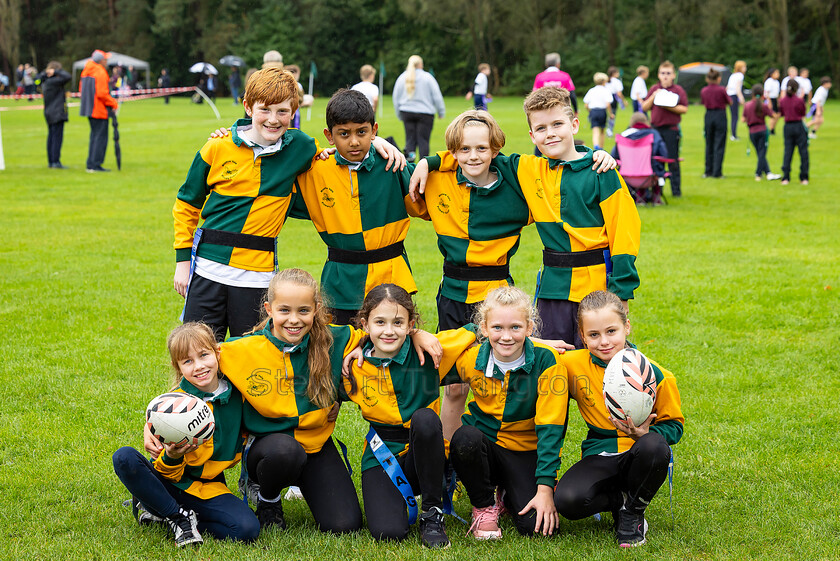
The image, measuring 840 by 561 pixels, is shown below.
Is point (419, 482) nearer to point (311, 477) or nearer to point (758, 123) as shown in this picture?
point (311, 477)

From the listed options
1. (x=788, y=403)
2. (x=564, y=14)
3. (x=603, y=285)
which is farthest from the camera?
(x=564, y=14)

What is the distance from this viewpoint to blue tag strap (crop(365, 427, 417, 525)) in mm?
3783

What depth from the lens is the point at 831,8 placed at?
45.8 meters

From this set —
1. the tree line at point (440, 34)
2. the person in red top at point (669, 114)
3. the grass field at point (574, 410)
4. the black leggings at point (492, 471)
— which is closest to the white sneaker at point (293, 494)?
the grass field at point (574, 410)

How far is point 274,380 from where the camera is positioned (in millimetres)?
3779

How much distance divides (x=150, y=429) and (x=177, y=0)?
59719mm

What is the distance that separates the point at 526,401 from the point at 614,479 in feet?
1.58

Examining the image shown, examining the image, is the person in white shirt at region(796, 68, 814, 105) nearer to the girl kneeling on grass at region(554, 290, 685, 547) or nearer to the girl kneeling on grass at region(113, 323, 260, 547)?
the girl kneeling on grass at region(554, 290, 685, 547)

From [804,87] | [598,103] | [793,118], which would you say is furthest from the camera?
[804,87]

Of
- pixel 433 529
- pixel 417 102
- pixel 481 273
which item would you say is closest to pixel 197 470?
pixel 433 529

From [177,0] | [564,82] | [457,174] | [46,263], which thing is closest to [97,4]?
[177,0]

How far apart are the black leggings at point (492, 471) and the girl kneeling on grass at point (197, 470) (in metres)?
0.89

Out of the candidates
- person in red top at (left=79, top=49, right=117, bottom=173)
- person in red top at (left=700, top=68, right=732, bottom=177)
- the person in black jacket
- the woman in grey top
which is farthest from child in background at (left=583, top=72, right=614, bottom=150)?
the person in black jacket

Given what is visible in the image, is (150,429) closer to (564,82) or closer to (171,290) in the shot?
(171,290)
